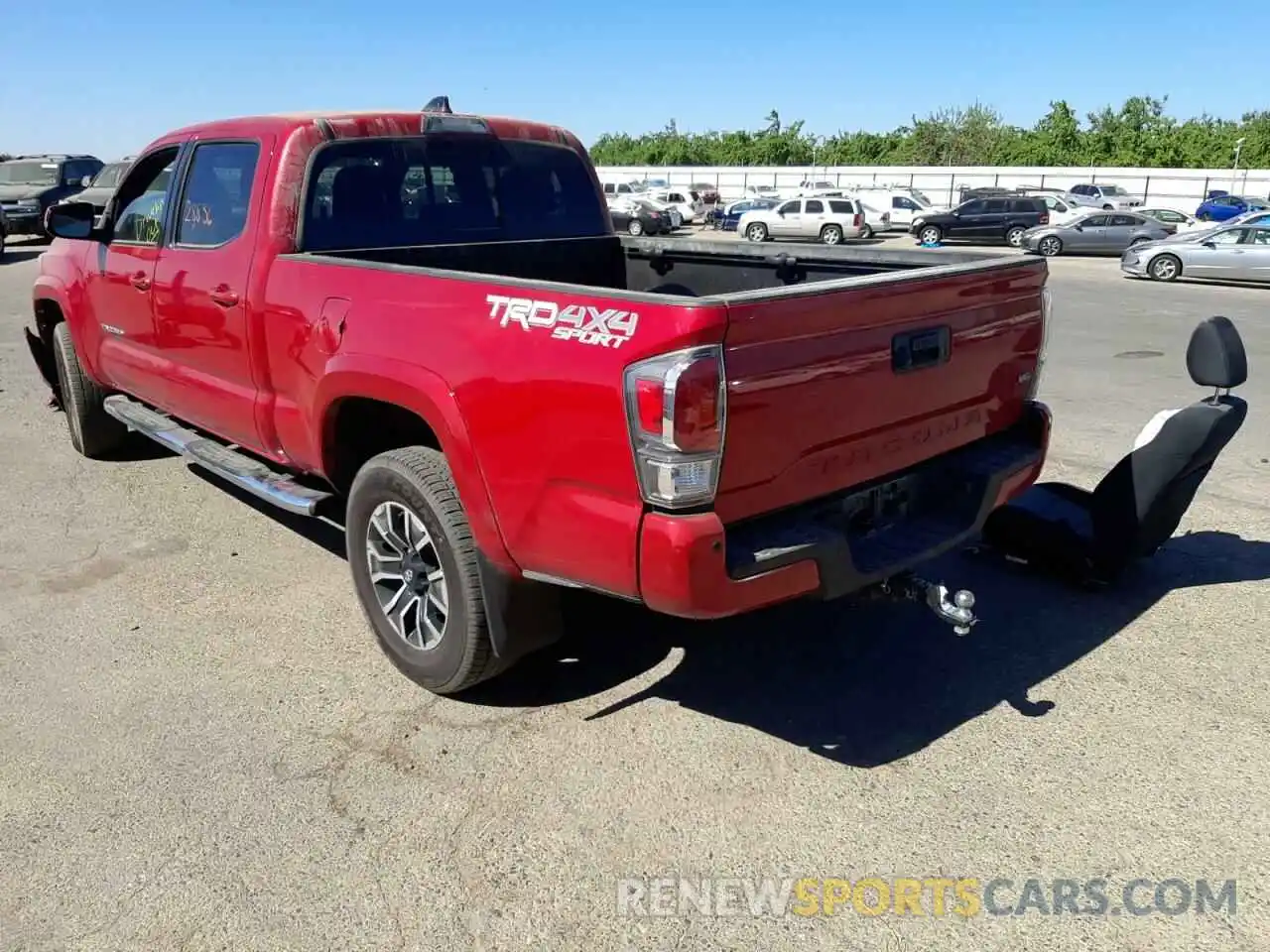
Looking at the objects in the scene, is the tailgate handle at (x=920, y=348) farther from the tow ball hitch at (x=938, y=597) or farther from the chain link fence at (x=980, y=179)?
the chain link fence at (x=980, y=179)

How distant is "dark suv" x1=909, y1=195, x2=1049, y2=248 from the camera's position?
104ft

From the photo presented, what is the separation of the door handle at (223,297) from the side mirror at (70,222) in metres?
1.65

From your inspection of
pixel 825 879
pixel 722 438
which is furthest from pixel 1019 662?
pixel 722 438

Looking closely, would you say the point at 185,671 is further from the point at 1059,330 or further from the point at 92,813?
the point at 1059,330

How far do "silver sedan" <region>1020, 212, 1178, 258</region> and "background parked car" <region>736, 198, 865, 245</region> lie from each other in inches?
220

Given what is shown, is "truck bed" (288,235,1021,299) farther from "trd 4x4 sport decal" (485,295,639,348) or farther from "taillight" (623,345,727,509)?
"taillight" (623,345,727,509)

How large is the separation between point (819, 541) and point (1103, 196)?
157 feet

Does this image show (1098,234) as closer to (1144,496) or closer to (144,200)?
(1144,496)

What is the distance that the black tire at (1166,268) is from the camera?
20922 millimetres

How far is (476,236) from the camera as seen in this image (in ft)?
16.2

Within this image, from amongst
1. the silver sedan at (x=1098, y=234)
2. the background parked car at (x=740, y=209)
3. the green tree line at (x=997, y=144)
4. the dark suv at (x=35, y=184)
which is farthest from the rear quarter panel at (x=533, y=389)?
the green tree line at (x=997, y=144)

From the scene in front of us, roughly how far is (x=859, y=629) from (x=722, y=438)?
6.24 feet

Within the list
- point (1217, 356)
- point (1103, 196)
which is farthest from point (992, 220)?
point (1217, 356)

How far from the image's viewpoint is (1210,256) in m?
20.2
